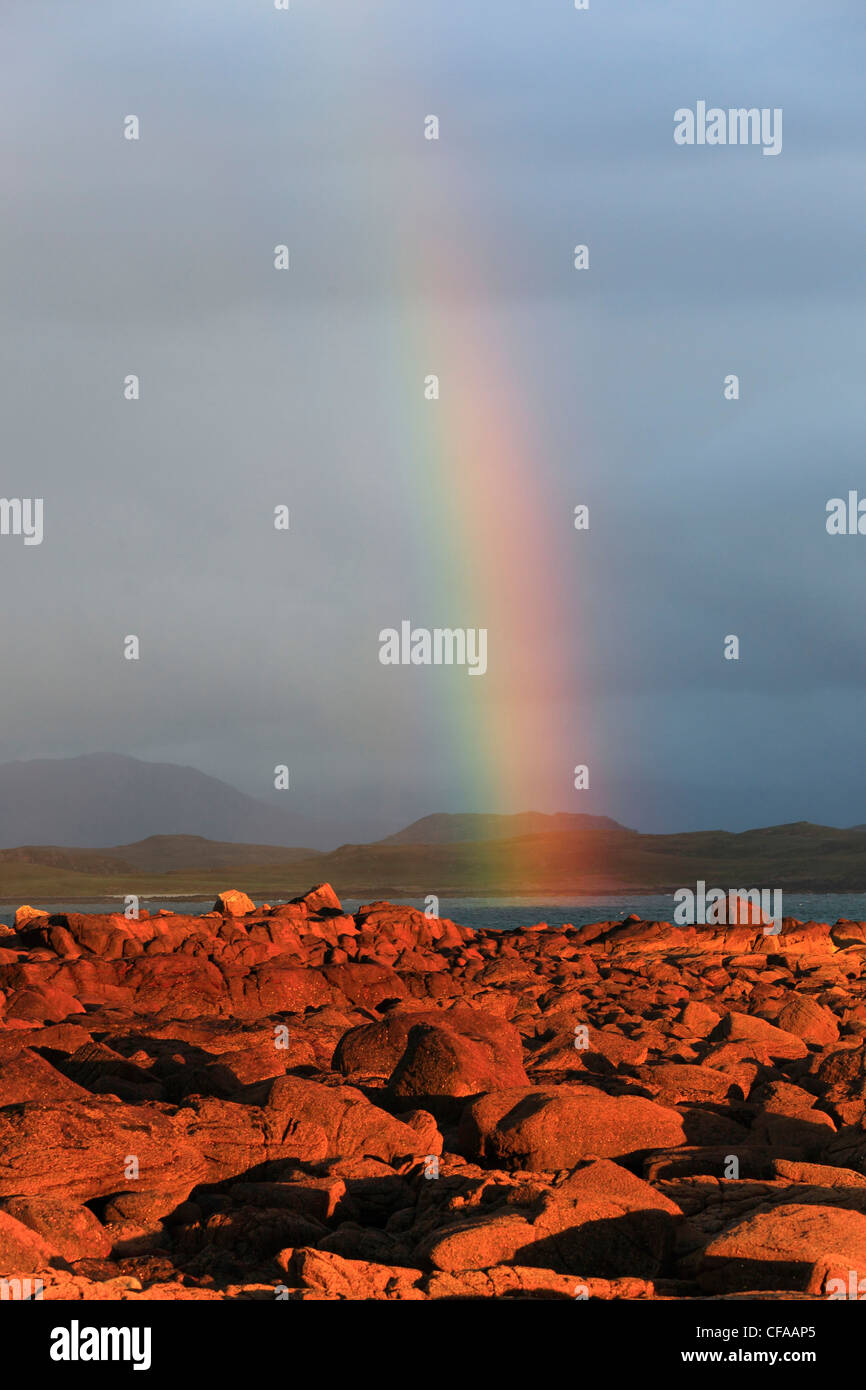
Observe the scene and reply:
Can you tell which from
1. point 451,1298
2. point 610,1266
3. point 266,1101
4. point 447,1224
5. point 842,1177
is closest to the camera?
point 451,1298

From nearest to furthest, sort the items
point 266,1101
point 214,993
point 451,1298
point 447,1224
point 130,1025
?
point 451,1298, point 447,1224, point 266,1101, point 130,1025, point 214,993

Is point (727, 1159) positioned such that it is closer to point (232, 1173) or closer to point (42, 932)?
point (232, 1173)

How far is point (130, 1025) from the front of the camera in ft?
67.4

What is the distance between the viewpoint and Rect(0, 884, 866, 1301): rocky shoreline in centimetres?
973

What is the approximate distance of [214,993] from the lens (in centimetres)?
2523

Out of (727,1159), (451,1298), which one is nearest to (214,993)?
(727,1159)

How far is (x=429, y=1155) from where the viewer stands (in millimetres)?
12648

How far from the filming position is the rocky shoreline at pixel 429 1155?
9.73m

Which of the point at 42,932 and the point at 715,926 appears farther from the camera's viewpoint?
the point at 715,926

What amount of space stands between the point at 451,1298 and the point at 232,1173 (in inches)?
143

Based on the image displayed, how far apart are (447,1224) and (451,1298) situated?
1.62m

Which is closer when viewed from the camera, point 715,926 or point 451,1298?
point 451,1298
